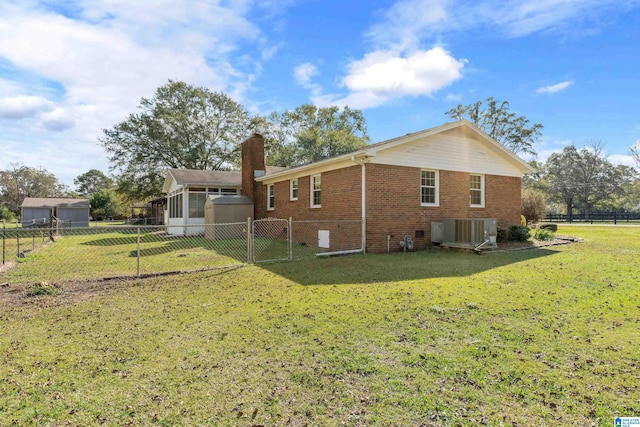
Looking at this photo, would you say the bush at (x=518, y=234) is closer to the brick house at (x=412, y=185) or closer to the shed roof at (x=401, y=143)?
the brick house at (x=412, y=185)

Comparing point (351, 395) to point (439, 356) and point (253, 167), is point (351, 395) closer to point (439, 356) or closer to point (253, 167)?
point (439, 356)

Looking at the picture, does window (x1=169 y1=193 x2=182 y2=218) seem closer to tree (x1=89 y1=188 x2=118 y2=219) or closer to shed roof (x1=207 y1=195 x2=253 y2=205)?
shed roof (x1=207 y1=195 x2=253 y2=205)

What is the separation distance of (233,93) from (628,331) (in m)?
37.5

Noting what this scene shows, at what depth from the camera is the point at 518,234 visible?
13.3 m

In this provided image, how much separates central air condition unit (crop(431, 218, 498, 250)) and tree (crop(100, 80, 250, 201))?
2798cm

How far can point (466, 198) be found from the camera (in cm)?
1342

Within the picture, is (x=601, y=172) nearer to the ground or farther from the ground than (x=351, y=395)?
farther from the ground

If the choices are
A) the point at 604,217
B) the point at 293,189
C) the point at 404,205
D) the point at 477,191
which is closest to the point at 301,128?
the point at 293,189

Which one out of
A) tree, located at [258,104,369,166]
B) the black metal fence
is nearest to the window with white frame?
tree, located at [258,104,369,166]

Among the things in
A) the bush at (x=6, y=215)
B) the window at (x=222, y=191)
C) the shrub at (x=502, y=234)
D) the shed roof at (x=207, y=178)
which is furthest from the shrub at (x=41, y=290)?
the bush at (x=6, y=215)

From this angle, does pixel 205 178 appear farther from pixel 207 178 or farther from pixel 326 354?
pixel 326 354

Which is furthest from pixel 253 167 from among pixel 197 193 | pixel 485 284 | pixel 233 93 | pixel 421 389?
pixel 233 93

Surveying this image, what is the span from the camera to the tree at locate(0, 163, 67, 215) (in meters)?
49.0

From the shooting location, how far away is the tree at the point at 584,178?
156 ft
